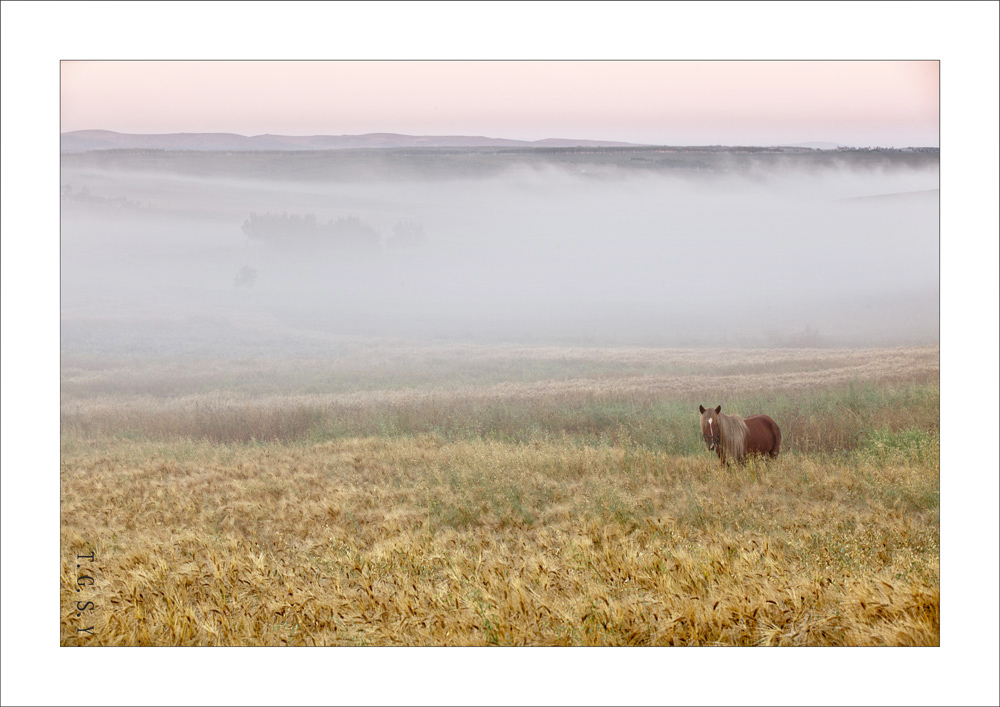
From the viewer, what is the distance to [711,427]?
661 centimetres

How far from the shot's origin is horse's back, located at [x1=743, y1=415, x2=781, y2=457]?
6543 millimetres

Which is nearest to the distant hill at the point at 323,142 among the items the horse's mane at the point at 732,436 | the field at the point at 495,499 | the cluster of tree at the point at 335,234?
the cluster of tree at the point at 335,234

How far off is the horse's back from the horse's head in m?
0.30

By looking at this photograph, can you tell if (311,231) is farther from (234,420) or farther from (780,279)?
(780,279)

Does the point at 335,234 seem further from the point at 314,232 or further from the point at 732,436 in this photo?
the point at 732,436

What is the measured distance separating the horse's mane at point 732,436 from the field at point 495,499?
0.47 feet

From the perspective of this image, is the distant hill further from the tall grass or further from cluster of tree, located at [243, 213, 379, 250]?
the tall grass

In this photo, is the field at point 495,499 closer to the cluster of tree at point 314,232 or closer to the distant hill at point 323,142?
the cluster of tree at point 314,232

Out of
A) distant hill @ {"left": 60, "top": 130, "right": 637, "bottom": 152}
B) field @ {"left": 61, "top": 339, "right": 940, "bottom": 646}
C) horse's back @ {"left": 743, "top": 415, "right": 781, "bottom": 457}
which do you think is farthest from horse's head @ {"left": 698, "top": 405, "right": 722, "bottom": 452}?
distant hill @ {"left": 60, "top": 130, "right": 637, "bottom": 152}

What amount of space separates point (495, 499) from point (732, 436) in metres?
2.22

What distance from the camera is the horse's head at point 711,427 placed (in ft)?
21.6

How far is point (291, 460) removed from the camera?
6719 millimetres

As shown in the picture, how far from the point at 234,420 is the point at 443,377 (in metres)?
2.03

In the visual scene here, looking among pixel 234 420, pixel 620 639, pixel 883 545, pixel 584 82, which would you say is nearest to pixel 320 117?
pixel 584 82
